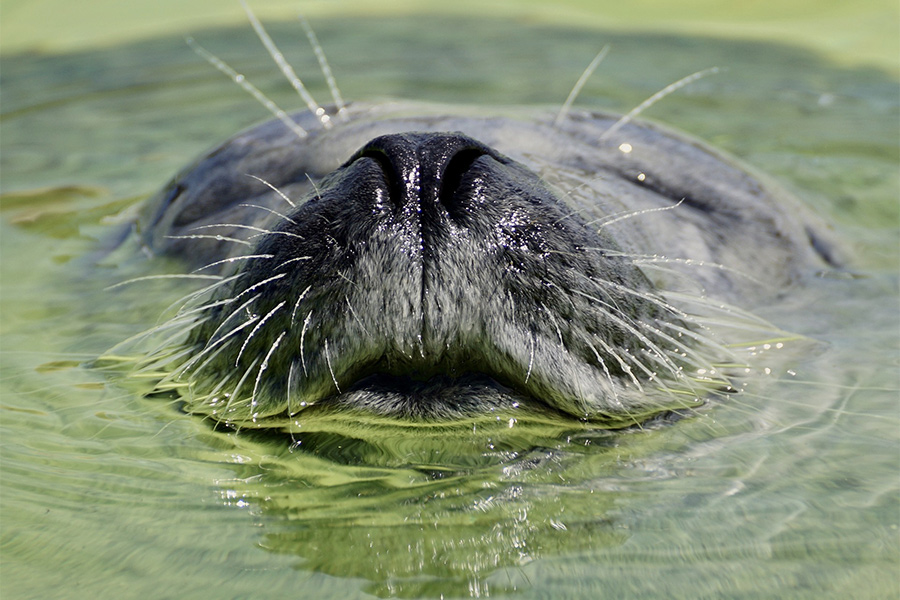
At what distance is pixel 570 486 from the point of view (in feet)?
6.73

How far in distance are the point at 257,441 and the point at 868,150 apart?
159 inches

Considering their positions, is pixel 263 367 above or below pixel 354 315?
below

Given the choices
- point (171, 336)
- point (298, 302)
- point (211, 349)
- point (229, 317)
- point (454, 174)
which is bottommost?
point (171, 336)

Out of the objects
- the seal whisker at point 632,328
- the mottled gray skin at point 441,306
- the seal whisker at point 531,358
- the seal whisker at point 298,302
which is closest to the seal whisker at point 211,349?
the mottled gray skin at point 441,306

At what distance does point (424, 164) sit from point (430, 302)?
0.92 feet

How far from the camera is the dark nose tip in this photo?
6.89 ft

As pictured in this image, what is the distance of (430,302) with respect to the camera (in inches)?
82.0

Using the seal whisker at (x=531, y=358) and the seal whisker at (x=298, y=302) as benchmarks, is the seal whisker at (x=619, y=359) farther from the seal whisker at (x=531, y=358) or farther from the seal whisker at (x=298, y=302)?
the seal whisker at (x=298, y=302)

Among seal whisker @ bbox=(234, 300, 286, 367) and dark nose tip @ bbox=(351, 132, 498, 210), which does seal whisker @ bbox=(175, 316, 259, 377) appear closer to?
seal whisker @ bbox=(234, 300, 286, 367)

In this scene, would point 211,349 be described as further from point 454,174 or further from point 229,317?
point 454,174

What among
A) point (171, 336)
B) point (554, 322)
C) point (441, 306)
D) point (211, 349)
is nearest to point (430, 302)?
point (441, 306)

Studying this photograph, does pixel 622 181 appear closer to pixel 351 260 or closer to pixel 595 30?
pixel 351 260

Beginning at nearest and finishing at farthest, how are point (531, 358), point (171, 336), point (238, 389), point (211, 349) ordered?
point (531, 358), point (238, 389), point (211, 349), point (171, 336)

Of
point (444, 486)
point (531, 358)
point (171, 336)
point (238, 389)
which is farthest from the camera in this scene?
point (171, 336)
